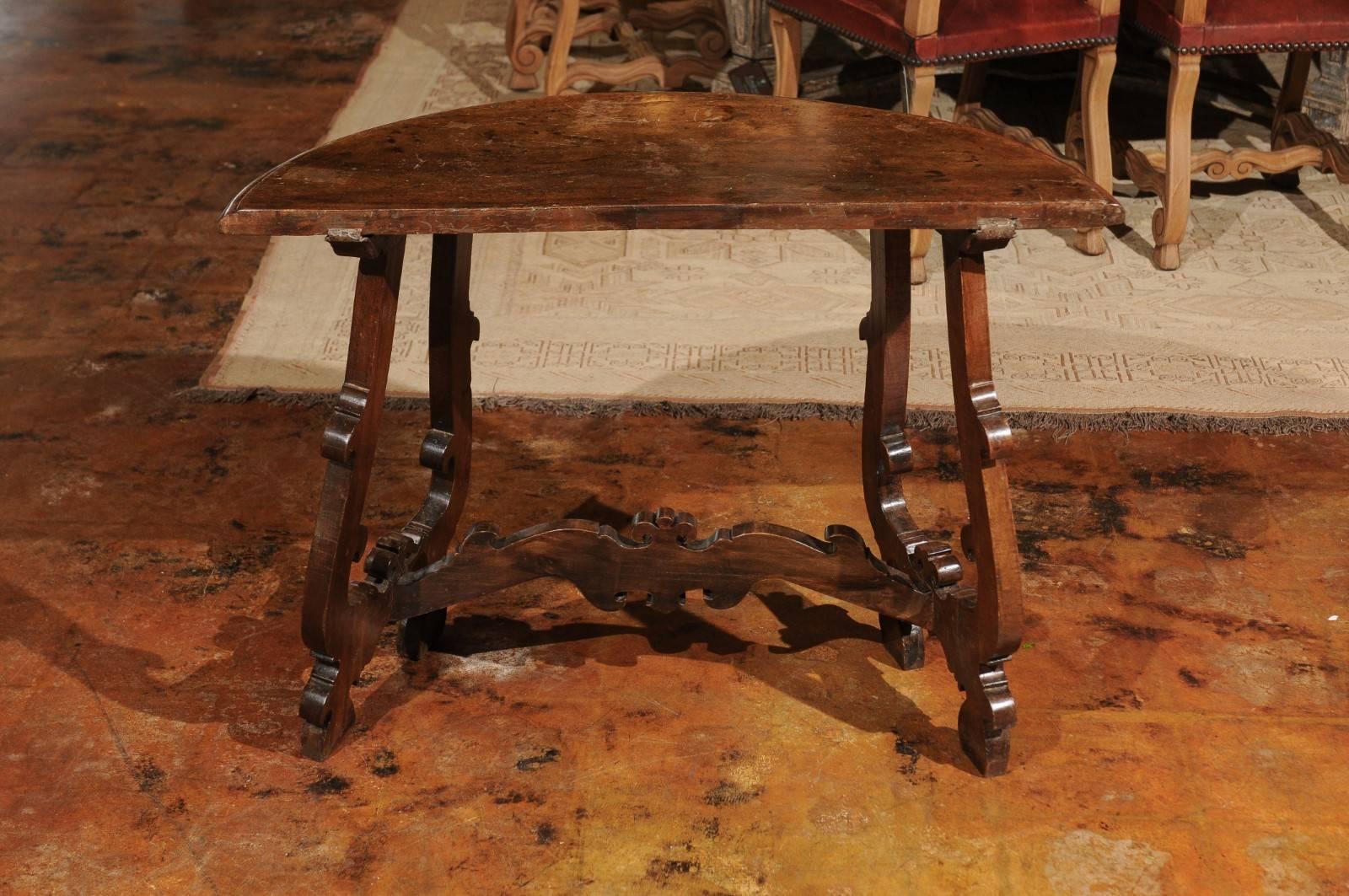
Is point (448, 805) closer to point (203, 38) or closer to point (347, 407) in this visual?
point (347, 407)

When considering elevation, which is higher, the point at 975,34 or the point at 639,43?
the point at 975,34

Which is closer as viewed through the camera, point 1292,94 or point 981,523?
point 981,523

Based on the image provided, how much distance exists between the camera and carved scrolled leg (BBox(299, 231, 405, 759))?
77.2 inches

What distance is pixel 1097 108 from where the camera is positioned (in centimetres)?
369

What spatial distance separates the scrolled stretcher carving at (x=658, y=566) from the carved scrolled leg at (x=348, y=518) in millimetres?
84

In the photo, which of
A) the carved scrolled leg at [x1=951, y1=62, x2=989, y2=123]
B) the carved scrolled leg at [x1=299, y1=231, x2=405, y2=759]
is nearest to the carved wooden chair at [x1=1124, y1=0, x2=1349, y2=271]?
the carved scrolled leg at [x1=951, y1=62, x2=989, y2=123]

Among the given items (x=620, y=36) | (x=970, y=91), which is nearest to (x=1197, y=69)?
(x=970, y=91)

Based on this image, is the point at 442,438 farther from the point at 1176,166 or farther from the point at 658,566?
the point at 1176,166

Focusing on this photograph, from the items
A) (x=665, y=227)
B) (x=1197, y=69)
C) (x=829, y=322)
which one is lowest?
(x=829, y=322)

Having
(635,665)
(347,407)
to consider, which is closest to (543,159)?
(347,407)

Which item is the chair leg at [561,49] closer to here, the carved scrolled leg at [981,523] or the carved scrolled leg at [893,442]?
the carved scrolled leg at [893,442]

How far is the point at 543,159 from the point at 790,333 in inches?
60.6

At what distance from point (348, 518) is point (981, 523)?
0.87 metres

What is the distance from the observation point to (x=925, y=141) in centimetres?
208
